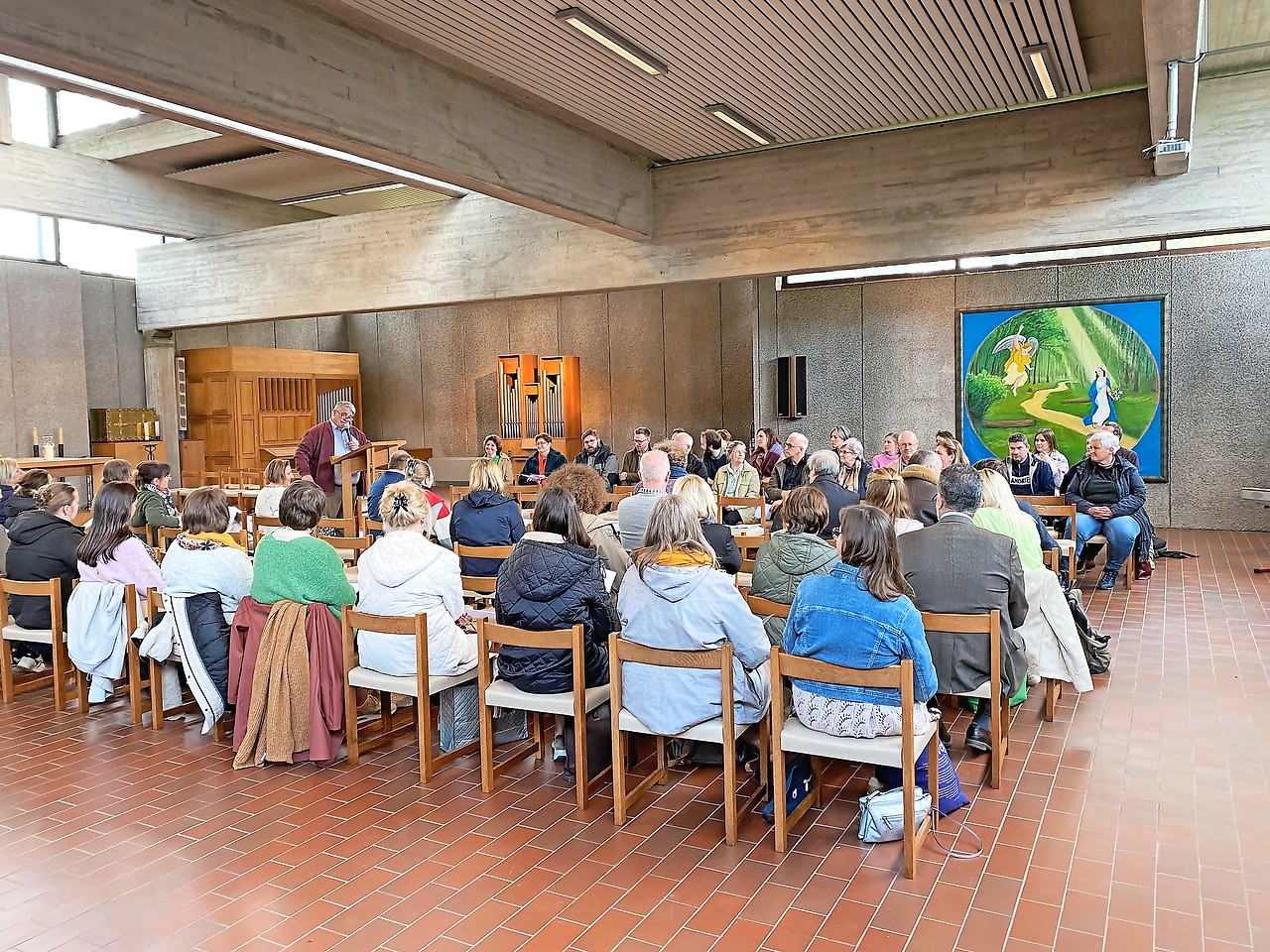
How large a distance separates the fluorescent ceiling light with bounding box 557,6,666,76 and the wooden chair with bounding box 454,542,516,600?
129 inches

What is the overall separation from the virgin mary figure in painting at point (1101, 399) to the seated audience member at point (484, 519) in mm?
8824

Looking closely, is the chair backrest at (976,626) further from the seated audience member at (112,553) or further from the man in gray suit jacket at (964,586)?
the seated audience member at (112,553)

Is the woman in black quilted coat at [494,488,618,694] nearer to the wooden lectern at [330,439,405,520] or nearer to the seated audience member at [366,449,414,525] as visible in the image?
the seated audience member at [366,449,414,525]

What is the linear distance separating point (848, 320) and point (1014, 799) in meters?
10.2

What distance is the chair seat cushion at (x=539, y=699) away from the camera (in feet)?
12.9

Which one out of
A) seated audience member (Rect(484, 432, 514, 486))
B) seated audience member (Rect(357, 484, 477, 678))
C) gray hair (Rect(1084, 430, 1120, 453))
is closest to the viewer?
seated audience member (Rect(357, 484, 477, 678))

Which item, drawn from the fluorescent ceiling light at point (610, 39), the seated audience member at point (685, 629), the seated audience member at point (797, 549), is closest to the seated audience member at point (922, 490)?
the seated audience member at point (797, 549)

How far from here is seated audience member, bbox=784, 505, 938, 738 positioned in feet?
10.9

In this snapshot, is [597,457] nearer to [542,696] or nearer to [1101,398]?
[1101,398]

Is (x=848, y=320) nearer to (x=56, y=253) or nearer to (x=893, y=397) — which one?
(x=893, y=397)

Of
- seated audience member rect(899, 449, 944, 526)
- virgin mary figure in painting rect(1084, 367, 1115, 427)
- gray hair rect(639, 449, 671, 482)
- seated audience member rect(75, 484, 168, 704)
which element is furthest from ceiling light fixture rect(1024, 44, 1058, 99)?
seated audience member rect(75, 484, 168, 704)

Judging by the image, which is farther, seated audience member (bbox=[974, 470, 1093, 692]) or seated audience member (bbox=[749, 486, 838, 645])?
seated audience member (bbox=[974, 470, 1093, 692])

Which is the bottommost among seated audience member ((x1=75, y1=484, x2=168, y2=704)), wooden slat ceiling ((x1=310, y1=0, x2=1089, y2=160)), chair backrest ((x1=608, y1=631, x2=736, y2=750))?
chair backrest ((x1=608, y1=631, x2=736, y2=750))

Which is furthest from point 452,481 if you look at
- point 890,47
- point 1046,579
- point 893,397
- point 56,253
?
point 1046,579
